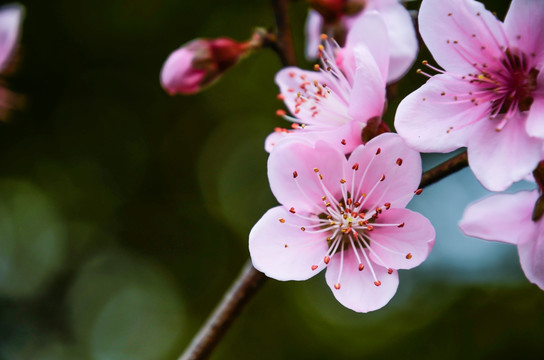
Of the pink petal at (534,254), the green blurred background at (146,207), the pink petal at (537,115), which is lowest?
the green blurred background at (146,207)

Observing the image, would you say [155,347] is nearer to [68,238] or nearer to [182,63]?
[68,238]

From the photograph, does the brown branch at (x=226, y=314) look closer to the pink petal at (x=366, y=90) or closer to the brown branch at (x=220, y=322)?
the brown branch at (x=220, y=322)

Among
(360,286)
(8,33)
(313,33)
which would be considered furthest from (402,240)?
(8,33)

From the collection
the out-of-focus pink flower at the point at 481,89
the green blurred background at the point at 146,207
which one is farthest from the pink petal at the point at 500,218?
the green blurred background at the point at 146,207

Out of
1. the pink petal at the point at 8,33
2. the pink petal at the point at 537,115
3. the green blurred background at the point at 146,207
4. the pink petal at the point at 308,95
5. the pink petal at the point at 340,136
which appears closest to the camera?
the pink petal at the point at 537,115

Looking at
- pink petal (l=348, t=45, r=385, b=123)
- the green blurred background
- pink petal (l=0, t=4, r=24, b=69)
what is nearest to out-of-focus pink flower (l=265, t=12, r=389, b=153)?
pink petal (l=348, t=45, r=385, b=123)

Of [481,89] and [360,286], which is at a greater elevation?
[481,89]

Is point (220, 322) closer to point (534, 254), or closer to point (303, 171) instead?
point (303, 171)

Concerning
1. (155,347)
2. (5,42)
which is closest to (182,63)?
(5,42)
